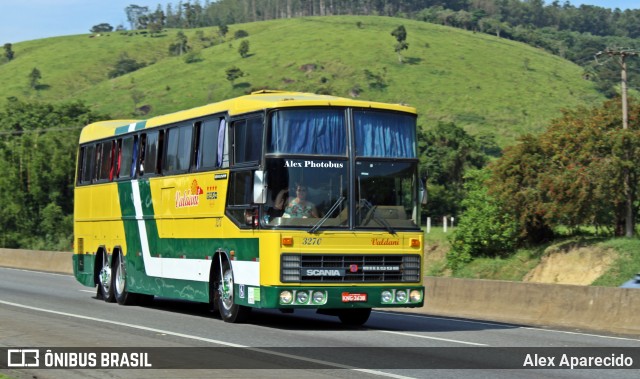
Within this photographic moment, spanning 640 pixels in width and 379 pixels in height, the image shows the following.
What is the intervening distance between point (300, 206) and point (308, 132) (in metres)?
1.23

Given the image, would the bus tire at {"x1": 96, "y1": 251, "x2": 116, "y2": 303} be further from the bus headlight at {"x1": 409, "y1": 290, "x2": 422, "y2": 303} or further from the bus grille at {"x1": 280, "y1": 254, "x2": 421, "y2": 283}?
the bus headlight at {"x1": 409, "y1": 290, "x2": 422, "y2": 303}

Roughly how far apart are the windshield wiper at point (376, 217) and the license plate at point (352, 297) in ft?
3.76

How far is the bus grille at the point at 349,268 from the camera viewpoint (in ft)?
57.9

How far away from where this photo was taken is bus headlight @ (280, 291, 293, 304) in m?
17.5

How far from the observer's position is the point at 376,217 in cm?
1814

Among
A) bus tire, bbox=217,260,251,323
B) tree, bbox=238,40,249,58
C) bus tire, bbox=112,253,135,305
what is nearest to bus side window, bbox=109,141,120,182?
bus tire, bbox=112,253,135,305

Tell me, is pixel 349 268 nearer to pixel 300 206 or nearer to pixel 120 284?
pixel 300 206

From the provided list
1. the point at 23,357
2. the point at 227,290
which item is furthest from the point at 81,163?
the point at 23,357

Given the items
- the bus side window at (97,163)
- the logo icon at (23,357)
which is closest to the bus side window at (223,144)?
the logo icon at (23,357)

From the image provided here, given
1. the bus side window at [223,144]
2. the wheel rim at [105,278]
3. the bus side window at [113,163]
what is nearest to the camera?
the bus side window at [223,144]

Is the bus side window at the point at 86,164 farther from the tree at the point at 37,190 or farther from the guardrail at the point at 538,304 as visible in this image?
the tree at the point at 37,190

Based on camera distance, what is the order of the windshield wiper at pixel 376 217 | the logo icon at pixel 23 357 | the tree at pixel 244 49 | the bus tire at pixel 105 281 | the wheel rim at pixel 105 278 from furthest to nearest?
the tree at pixel 244 49 → the wheel rim at pixel 105 278 → the bus tire at pixel 105 281 → the windshield wiper at pixel 376 217 → the logo icon at pixel 23 357

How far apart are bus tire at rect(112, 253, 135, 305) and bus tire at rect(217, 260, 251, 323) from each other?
17.9 feet

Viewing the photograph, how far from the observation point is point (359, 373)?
1257 cm
